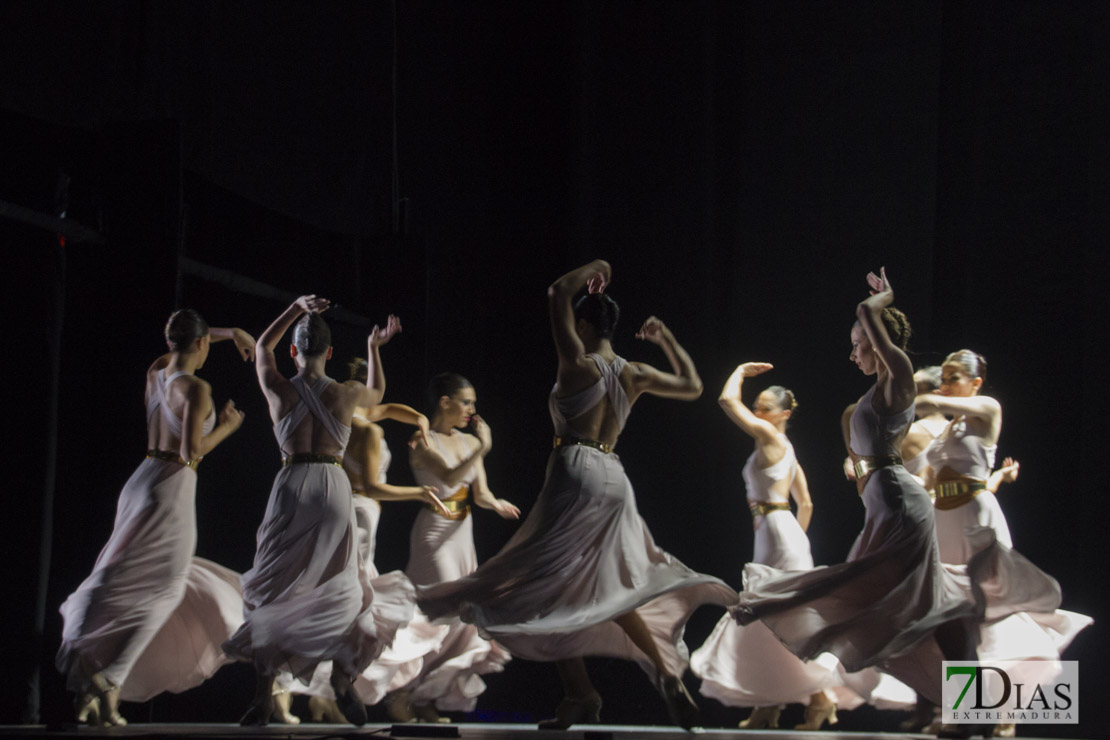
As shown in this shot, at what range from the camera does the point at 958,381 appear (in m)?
5.51

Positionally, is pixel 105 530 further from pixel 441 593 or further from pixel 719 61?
pixel 719 61

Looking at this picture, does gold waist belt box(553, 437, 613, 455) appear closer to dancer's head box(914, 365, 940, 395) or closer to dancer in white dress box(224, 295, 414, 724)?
dancer in white dress box(224, 295, 414, 724)

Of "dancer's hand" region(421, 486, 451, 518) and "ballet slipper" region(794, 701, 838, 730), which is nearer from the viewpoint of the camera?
"ballet slipper" region(794, 701, 838, 730)

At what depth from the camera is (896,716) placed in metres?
6.39

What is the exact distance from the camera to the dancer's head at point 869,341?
16.2 feet

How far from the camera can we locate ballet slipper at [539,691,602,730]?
4.59 m

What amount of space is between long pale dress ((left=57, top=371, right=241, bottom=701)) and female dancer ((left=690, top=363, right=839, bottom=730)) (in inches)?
96.6

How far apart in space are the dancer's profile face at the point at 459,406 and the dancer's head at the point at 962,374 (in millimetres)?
2557

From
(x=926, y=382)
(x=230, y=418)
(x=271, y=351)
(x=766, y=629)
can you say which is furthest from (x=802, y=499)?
(x=230, y=418)

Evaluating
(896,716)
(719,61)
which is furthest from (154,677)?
(719,61)

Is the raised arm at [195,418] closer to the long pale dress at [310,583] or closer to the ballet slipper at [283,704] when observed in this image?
the long pale dress at [310,583]

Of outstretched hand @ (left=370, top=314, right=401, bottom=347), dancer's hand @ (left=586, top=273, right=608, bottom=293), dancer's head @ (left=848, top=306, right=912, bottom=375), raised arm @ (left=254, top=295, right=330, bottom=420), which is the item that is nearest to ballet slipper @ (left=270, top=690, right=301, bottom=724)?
raised arm @ (left=254, top=295, right=330, bottom=420)

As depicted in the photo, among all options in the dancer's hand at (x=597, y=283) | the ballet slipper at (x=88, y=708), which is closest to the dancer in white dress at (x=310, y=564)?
the ballet slipper at (x=88, y=708)

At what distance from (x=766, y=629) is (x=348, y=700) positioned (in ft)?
7.06
